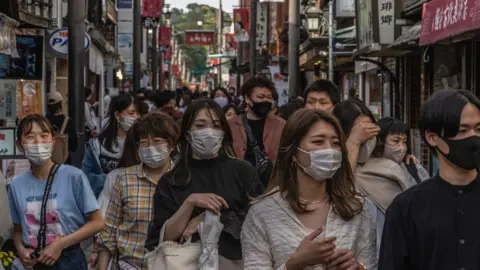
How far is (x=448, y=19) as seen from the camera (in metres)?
13.2

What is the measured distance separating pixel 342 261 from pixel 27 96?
14463mm

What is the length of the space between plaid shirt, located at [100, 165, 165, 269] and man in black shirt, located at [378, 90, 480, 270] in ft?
8.85

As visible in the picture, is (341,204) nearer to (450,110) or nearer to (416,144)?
(450,110)

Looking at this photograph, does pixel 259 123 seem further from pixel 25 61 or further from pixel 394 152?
pixel 25 61

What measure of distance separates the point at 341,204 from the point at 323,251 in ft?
1.04

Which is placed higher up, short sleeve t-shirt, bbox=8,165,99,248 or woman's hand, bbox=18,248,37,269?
short sleeve t-shirt, bbox=8,165,99,248

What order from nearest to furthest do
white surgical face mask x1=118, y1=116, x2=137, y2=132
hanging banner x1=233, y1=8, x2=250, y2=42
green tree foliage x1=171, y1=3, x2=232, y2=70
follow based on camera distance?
white surgical face mask x1=118, y1=116, x2=137, y2=132
hanging banner x1=233, y1=8, x2=250, y2=42
green tree foliage x1=171, y1=3, x2=232, y2=70

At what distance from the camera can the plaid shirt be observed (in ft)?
22.4

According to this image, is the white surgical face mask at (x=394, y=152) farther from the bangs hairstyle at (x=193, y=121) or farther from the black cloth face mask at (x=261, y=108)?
the black cloth face mask at (x=261, y=108)

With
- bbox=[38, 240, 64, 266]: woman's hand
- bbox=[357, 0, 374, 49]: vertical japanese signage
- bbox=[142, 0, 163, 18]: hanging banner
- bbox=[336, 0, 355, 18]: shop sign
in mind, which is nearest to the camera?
bbox=[38, 240, 64, 266]: woman's hand

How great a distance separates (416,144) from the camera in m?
18.0

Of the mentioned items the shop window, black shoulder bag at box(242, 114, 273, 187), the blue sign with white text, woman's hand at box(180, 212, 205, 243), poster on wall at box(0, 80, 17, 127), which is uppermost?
the blue sign with white text

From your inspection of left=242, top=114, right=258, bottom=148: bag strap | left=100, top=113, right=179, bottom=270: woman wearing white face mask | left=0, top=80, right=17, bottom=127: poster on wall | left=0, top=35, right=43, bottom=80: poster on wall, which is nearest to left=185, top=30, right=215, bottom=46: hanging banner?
left=0, top=35, right=43, bottom=80: poster on wall

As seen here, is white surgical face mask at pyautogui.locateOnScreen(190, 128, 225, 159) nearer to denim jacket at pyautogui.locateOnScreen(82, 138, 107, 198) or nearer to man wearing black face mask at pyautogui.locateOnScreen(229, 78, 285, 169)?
man wearing black face mask at pyautogui.locateOnScreen(229, 78, 285, 169)
